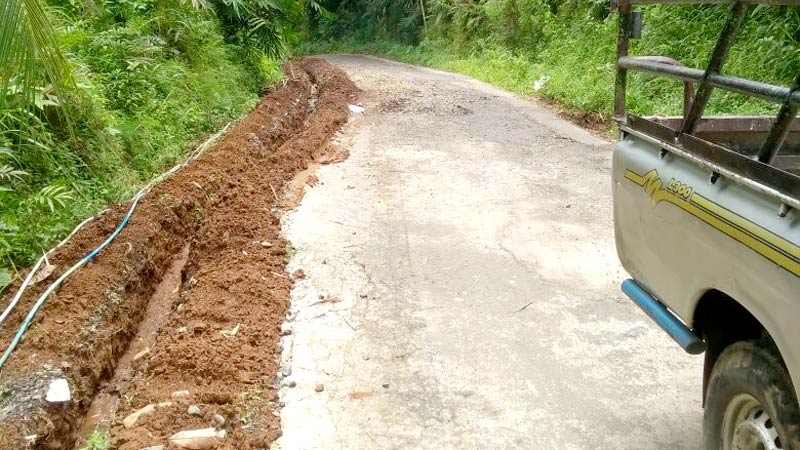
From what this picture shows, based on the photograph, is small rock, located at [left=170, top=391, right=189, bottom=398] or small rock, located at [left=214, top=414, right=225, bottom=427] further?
small rock, located at [left=170, top=391, right=189, bottom=398]

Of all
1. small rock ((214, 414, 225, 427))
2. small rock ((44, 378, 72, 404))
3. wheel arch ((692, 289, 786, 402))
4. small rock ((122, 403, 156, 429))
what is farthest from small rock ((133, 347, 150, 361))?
wheel arch ((692, 289, 786, 402))

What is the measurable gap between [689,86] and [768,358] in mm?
1506

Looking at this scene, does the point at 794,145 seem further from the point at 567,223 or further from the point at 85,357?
the point at 85,357

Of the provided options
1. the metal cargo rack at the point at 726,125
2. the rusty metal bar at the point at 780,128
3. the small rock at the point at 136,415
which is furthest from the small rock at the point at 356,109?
the rusty metal bar at the point at 780,128

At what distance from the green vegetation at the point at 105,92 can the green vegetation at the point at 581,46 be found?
571cm

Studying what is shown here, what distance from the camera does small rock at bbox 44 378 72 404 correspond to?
3.89 m

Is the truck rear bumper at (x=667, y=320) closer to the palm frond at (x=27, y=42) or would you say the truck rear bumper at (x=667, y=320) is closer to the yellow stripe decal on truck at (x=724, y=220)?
the yellow stripe decal on truck at (x=724, y=220)

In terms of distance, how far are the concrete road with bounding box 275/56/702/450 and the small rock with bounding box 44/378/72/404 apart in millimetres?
1323

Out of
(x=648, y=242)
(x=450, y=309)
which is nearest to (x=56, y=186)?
(x=450, y=309)

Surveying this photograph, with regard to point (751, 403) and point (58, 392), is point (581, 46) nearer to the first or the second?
point (58, 392)

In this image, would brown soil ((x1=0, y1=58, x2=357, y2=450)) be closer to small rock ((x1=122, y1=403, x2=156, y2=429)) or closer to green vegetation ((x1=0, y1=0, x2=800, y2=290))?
small rock ((x1=122, y1=403, x2=156, y2=429))

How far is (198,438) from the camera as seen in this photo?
342 cm

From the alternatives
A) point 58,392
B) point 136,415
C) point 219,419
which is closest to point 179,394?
point 136,415

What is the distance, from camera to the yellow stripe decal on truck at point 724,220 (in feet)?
6.68
